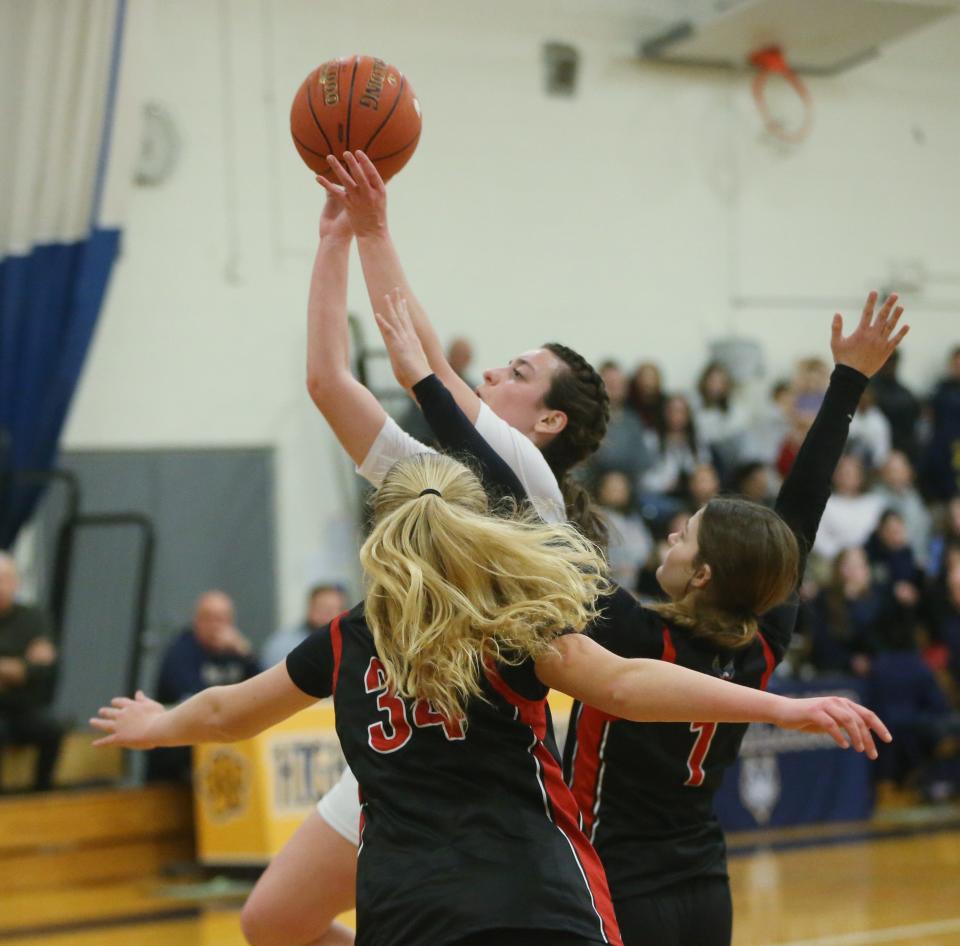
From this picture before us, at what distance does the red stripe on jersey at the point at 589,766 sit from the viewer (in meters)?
2.90

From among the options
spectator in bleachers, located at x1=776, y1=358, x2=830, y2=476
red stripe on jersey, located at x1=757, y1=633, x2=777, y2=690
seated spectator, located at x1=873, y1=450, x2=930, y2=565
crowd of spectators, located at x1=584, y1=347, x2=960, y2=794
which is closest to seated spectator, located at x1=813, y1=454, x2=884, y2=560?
crowd of spectators, located at x1=584, y1=347, x2=960, y2=794

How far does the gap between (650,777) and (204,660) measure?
19.5 ft

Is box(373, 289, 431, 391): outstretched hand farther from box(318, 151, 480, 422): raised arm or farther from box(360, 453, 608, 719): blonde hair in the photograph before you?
box(360, 453, 608, 719): blonde hair

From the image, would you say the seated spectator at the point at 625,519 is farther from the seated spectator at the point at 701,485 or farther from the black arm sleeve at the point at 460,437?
the black arm sleeve at the point at 460,437

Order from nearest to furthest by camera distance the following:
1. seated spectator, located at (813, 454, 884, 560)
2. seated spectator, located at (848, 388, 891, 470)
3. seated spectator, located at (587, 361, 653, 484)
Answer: seated spectator, located at (587, 361, 653, 484) → seated spectator, located at (813, 454, 884, 560) → seated spectator, located at (848, 388, 891, 470)

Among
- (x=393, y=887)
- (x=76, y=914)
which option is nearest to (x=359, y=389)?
(x=393, y=887)

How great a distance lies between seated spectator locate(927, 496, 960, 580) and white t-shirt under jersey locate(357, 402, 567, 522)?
327 inches

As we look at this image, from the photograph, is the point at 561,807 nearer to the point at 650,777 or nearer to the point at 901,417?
the point at 650,777

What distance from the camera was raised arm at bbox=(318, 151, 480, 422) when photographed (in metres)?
3.09

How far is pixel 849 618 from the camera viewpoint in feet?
33.3

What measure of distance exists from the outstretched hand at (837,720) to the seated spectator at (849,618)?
7.84 m

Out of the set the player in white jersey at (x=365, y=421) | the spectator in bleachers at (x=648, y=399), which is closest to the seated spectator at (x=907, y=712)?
the spectator in bleachers at (x=648, y=399)

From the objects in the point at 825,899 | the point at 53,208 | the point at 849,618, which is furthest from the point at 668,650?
the point at 53,208

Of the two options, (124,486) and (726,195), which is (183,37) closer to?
(124,486)
